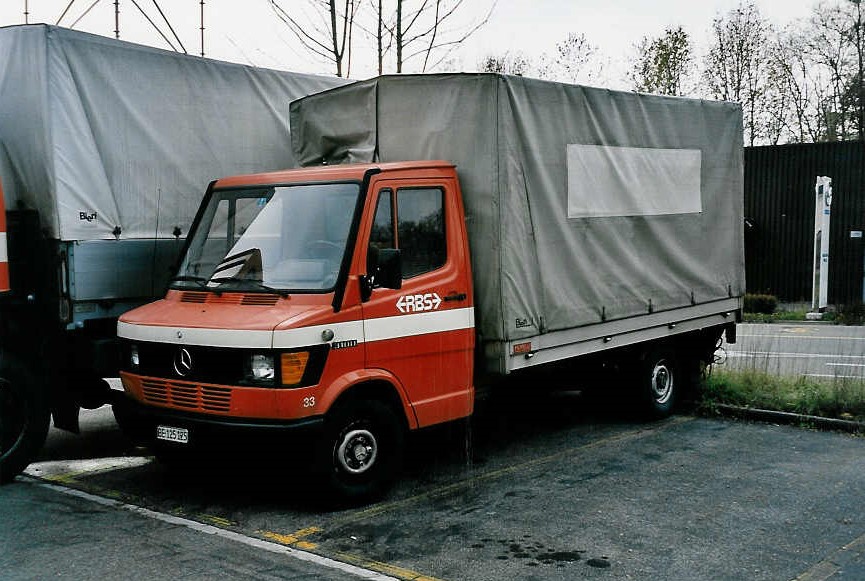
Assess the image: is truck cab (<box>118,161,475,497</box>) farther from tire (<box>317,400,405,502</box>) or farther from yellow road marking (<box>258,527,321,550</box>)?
yellow road marking (<box>258,527,321,550</box>)

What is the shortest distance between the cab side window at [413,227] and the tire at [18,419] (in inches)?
124

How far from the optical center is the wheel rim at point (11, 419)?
7535 millimetres

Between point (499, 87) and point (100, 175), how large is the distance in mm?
3461

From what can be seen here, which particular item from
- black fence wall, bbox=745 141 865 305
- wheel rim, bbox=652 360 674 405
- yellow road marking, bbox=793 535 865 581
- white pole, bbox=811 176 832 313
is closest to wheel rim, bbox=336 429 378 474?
yellow road marking, bbox=793 535 865 581

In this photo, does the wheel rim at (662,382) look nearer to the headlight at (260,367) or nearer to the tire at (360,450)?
the tire at (360,450)

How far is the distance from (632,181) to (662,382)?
230cm

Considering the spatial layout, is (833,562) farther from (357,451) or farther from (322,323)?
(322,323)

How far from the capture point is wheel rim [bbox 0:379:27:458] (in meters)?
7.54

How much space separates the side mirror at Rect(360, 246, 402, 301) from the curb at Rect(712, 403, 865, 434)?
4.92m

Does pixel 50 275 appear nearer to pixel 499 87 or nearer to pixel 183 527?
pixel 183 527

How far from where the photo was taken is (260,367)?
6434 mm

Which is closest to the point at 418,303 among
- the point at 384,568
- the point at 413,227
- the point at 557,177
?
the point at 413,227

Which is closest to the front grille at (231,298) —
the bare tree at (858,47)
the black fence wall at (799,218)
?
the black fence wall at (799,218)

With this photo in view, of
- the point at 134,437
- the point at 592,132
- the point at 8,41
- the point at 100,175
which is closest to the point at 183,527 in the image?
the point at 134,437
